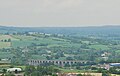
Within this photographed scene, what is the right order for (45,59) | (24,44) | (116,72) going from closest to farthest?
(116,72) < (45,59) < (24,44)

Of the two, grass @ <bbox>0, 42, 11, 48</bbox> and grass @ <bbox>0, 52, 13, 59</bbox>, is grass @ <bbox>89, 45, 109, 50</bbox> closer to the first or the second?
grass @ <bbox>0, 42, 11, 48</bbox>

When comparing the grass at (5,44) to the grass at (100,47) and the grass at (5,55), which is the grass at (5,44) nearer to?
the grass at (5,55)

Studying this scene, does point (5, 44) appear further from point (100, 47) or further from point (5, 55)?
point (100, 47)

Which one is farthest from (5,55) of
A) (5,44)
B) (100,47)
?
(100,47)

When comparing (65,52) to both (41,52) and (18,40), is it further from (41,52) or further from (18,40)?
(18,40)

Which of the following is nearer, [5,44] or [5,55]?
[5,55]

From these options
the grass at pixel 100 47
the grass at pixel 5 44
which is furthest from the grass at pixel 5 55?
the grass at pixel 100 47

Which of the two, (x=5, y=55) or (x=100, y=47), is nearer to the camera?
(x=5, y=55)

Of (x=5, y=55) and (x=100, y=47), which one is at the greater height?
(x=5, y=55)

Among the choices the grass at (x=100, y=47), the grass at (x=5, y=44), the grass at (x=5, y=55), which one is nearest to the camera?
the grass at (x=5, y=55)

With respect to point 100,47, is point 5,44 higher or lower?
higher

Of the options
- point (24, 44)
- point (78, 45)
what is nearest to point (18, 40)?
point (24, 44)
